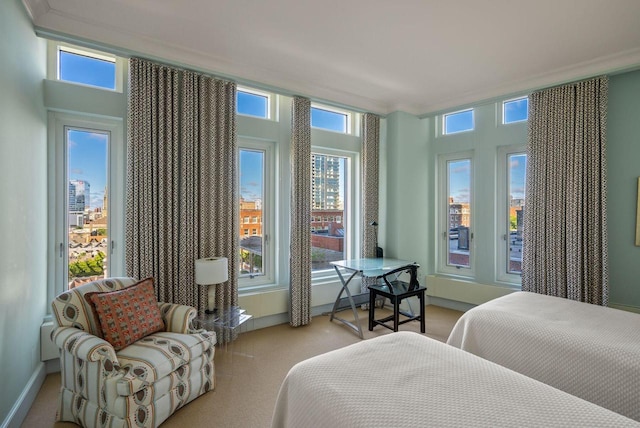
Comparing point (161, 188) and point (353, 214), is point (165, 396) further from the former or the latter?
point (353, 214)

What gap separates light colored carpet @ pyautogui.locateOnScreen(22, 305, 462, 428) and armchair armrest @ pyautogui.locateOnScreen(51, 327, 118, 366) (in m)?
0.59

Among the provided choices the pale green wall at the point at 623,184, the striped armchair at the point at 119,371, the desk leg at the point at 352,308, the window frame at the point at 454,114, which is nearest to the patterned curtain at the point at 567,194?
the pale green wall at the point at 623,184

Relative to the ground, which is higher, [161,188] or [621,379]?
[161,188]

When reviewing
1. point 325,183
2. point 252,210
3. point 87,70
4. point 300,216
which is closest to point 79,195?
point 87,70

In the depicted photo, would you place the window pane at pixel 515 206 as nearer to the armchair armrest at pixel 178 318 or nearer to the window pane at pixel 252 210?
the window pane at pixel 252 210

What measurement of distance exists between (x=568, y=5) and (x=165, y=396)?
Result: 12.8ft

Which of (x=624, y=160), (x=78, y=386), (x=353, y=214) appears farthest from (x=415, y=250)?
(x=78, y=386)

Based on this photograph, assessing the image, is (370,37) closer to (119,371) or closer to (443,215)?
(443,215)

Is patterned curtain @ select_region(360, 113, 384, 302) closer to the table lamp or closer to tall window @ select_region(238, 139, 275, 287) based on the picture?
tall window @ select_region(238, 139, 275, 287)

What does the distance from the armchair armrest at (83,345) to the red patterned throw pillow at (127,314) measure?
142 mm

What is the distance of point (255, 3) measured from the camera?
2.36 meters

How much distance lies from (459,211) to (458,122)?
1.29 metres

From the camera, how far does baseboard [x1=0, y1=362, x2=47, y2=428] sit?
6.49 feet

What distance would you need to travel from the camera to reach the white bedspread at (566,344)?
1743 mm
